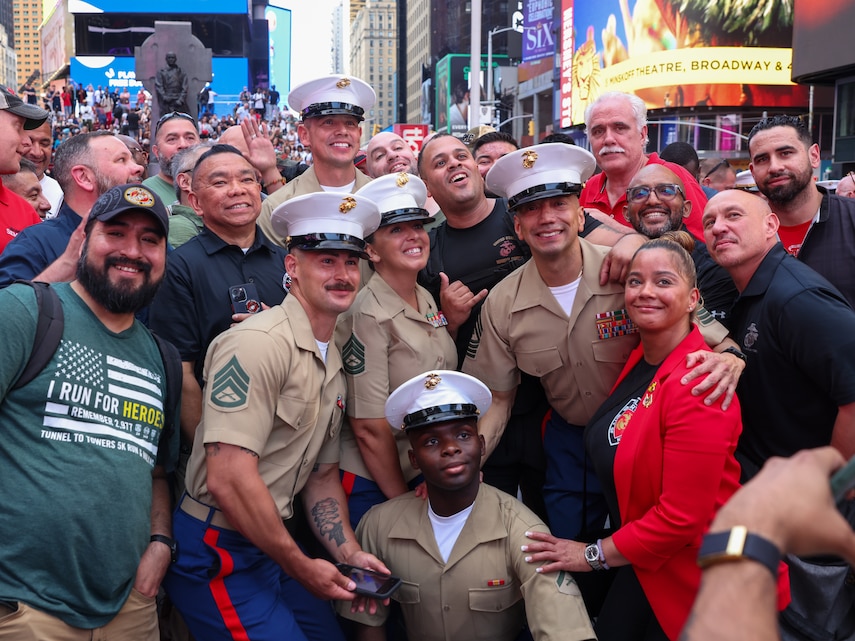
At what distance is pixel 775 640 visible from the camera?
5.51 feet

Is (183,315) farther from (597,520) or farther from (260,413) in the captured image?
(597,520)

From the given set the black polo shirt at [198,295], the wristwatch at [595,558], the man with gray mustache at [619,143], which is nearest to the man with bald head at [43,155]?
the black polo shirt at [198,295]

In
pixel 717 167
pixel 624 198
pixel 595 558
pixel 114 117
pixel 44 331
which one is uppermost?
pixel 114 117

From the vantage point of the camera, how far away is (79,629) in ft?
10.8

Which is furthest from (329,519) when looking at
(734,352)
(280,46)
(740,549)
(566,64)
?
(280,46)

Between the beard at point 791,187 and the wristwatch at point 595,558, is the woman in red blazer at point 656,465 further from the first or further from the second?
the beard at point 791,187

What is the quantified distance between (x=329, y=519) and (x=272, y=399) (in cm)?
81

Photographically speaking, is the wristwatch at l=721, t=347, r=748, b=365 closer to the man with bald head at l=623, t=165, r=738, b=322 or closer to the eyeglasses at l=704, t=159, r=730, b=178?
the man with bald head at l=623, t=165, r=738, b=322

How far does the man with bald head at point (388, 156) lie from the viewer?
6.65 meters

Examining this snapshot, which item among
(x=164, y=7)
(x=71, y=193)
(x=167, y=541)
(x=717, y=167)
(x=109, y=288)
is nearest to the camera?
(x=109, y=288)

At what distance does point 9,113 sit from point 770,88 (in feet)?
150

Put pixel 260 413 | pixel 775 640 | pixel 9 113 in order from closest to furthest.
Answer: pixel 775 640, pixel 260 413, pixel 9 113

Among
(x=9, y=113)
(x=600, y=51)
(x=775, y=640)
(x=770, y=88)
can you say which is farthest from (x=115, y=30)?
(x=775, y=640)

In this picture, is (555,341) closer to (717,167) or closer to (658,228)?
(658,228)
